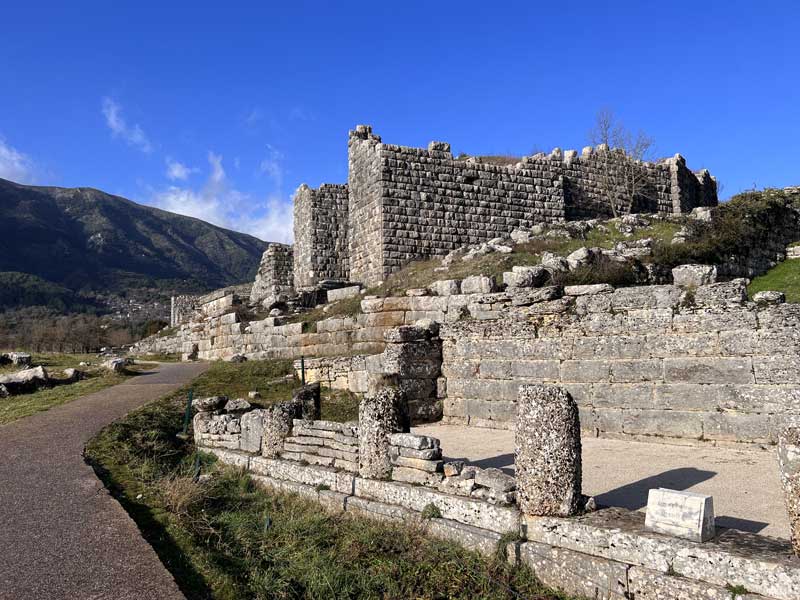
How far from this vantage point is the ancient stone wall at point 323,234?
89.4ft

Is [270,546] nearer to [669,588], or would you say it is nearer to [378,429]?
[378,429]

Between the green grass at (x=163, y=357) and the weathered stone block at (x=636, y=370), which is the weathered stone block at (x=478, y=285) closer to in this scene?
the weathered stone block at (x=636, y=370)

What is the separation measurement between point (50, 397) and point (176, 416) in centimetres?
423

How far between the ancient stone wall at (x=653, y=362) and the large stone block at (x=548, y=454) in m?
3.94

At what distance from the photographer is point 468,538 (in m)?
6.29

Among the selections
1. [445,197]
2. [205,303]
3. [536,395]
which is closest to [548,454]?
[536,395]

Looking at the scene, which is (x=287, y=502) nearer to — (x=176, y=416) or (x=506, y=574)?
(x=506, y=574)

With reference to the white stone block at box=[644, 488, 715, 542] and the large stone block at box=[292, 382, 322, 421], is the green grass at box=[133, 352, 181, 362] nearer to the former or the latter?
the large stone block at box=[292, 382, 322, 421]

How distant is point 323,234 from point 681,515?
2362 cm

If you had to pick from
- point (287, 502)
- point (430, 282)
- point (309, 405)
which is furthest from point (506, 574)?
point (430, 282)

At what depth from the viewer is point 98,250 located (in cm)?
14025

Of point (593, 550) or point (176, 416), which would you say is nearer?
point (593, 550)

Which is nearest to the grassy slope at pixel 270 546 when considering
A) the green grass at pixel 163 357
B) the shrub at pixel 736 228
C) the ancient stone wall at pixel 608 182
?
the shrub at pixel 736 228

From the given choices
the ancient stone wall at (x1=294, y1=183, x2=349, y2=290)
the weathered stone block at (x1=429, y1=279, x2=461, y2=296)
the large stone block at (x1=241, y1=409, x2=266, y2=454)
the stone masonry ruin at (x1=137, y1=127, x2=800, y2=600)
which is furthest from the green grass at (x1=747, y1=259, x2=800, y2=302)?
the ancient stone wall at (x1=294, y1=183, x2=349, y2=290)
